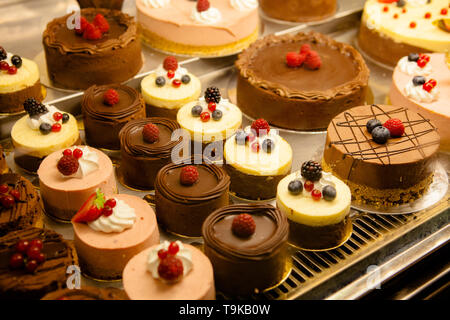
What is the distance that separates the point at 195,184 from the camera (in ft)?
10.5

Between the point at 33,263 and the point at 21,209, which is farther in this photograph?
the point at 21,209

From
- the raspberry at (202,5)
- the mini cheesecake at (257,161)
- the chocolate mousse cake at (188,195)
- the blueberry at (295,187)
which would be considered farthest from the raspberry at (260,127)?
the raspberry at (202,5)

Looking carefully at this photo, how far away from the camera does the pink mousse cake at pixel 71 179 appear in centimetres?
318

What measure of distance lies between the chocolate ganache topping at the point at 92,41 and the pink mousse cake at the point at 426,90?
2.03 metres

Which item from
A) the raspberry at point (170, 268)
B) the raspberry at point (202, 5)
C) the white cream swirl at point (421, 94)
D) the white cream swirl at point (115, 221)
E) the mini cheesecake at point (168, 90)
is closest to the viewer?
the raspberry at point (170, 268)

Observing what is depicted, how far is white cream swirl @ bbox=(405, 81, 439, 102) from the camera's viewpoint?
3.81 metres

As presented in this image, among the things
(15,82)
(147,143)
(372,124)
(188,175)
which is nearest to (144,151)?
(147,143)

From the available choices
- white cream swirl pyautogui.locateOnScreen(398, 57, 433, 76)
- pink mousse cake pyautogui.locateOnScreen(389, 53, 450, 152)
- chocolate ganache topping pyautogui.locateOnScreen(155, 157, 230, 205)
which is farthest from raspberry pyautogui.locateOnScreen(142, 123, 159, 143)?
white cream swirl pyautogui.locateOnScreen(398, 57, 433, 76)

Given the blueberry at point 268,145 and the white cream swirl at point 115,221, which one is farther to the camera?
the blueberry at point 268,145

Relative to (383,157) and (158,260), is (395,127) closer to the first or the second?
(383,157)

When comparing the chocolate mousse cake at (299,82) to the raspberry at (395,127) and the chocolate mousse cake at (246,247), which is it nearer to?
the raspberry at (395,127)

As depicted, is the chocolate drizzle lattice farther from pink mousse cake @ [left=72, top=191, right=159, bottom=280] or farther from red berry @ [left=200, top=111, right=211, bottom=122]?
pink mousse cake @ [left=72, top=191, right=159, bottom=280]

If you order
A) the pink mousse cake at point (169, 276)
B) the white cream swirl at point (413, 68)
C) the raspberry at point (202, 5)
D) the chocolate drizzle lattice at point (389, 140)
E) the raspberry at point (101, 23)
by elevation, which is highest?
the raspberry at point (202, 5)

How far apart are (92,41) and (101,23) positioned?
19 cm
